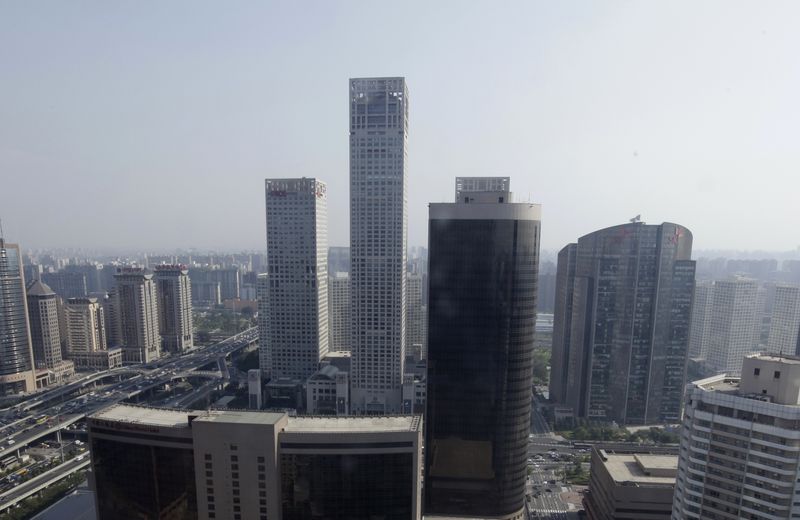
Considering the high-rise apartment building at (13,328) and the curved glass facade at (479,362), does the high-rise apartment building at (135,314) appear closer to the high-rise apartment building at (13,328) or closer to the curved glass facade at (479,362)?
the high-rise apartment building at (13,328)

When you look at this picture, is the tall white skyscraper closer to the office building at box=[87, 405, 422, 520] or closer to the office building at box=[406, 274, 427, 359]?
the office building at box=[406, 274, 427, 359]

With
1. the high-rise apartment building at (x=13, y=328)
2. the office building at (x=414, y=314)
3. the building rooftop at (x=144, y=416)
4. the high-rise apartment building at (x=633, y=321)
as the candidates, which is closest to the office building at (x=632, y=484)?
the high-rise apartment building at (x=633, y=321)

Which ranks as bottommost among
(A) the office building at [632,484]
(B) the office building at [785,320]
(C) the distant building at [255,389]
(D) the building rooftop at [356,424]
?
(C) the distant building at [255,389]

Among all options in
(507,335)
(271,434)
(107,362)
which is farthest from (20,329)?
(507,335)

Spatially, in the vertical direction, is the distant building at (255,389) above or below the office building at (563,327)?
below

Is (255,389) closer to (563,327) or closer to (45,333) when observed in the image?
(45,333)

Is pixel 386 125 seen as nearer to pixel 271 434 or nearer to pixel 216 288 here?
pixel 271 434
